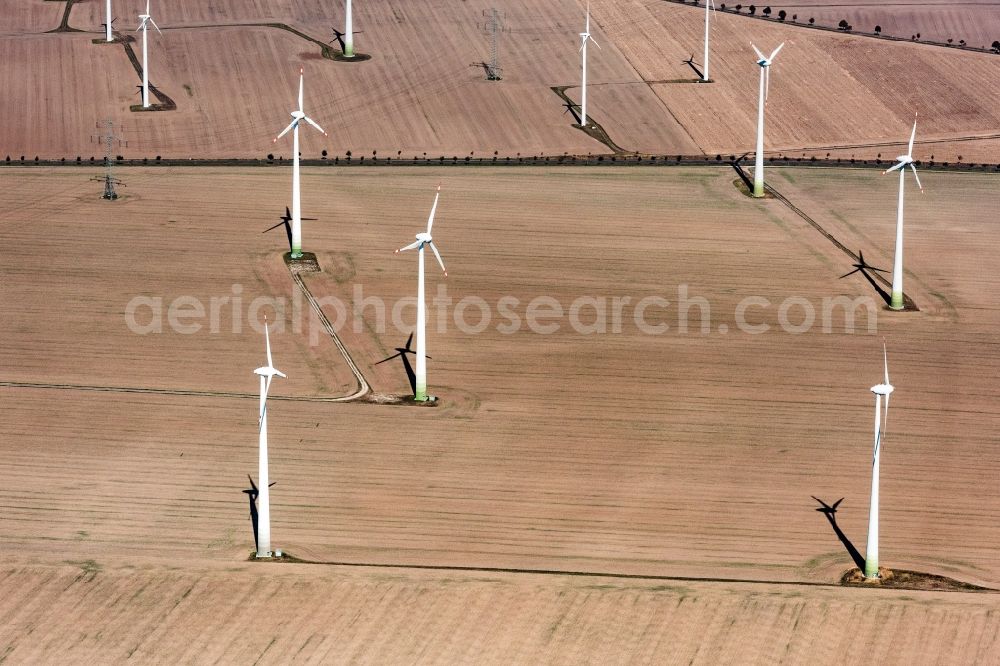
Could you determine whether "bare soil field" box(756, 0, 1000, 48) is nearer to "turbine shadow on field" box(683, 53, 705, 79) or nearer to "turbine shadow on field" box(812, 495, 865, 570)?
"turbine shadow on field" box(683, 53, 705, 79)

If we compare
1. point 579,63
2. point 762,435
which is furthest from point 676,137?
point 762,435

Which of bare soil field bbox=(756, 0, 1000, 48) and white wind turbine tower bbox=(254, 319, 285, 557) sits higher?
bare soil field bbox=(756, 0, 1000, 48)

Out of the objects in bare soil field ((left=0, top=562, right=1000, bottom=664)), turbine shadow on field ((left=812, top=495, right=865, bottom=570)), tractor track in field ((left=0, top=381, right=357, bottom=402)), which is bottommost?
bare soil field ((left=0, top=562, right=1000, bottom=664))

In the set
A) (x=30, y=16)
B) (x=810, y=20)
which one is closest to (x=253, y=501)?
(x=30, y=16)

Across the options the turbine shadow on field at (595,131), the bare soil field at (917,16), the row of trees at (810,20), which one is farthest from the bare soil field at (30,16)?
the bare soil field at (917,16)

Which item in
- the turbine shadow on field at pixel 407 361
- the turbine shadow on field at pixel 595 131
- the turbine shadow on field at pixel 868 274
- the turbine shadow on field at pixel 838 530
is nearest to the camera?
the turbine shadow on field at pixel 838 530

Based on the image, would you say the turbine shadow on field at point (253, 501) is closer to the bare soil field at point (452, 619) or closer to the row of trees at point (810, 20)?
the bare soil field at point (452, 619)

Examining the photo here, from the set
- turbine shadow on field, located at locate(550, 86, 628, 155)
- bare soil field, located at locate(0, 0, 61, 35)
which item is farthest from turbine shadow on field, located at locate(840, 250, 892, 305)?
bare soil field, located at locate(0, 0, 61, 35)
